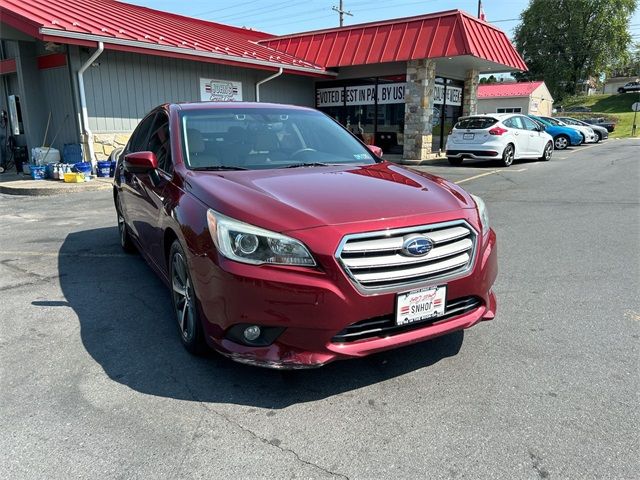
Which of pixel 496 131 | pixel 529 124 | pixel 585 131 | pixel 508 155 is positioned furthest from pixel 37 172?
pixel 585 131

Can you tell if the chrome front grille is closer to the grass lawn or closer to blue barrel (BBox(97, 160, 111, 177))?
blue barrel (BBox(97, 160, 111, 177))

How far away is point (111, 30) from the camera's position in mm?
12055

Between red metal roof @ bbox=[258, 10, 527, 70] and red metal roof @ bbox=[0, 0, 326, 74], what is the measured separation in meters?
0.85

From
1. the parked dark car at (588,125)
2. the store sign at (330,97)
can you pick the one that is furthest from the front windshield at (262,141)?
the parked dark car at (588,125)

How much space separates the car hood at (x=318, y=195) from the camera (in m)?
2.67

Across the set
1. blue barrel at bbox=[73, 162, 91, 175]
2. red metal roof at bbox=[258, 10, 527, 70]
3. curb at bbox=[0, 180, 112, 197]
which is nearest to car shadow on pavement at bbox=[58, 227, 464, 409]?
curb at bbox=[0, 180, 112, 197]

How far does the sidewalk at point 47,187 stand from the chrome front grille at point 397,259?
10.3 m

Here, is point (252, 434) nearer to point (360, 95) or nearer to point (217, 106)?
point (217, 106)

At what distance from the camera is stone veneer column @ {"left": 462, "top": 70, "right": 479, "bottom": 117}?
19969mm

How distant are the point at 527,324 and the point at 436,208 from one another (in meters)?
1.45

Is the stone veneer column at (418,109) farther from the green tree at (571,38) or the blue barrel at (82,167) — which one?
the green tree at (571,38)

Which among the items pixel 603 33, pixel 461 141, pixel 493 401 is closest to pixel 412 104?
pixel 461 141

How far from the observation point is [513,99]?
40688mm

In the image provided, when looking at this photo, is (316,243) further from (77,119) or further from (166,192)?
(77,119)
